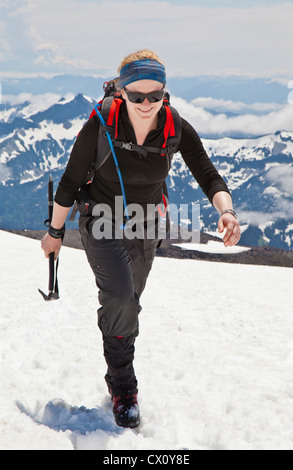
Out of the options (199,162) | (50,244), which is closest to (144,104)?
(199,162)

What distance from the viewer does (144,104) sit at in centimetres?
464

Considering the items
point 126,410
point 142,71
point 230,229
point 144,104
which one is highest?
Answer: point 142,71

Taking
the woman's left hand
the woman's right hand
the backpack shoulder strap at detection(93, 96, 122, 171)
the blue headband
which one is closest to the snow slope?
the woman's right hand

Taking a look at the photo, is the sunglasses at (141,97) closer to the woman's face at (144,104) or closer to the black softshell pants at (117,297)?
the woman's face at (144,104)

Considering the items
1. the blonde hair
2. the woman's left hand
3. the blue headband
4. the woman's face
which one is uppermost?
the blonde hair

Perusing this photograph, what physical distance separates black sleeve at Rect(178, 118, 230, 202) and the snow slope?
8.70 ft

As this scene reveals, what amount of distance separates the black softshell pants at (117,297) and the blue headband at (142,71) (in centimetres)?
162

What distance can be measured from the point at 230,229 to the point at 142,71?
187 cm

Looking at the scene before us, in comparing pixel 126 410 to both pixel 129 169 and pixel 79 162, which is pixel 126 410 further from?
pixel 79 162

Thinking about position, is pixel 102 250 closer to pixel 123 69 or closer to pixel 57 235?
pixel 57 235

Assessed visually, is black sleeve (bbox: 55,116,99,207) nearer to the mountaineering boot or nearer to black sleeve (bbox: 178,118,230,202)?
black sleeve (bbox: 178,118,230,202)

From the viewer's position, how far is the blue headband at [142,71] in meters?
4.60

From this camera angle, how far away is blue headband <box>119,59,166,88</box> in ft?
15.1

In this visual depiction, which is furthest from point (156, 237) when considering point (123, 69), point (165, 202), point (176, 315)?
point (176, 315)
